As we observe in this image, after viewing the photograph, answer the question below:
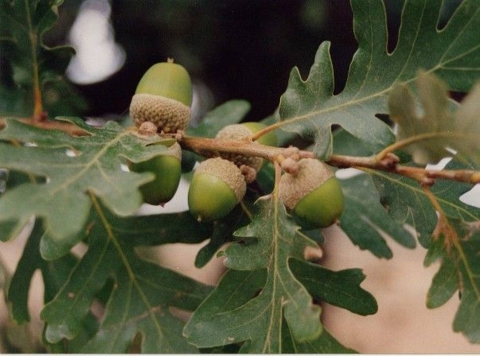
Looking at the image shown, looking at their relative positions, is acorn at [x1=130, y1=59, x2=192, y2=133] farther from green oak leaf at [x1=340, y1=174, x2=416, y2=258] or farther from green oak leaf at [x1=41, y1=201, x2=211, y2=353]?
green oak leaf at [x1=340, y1=174, x2=416, y2=258]

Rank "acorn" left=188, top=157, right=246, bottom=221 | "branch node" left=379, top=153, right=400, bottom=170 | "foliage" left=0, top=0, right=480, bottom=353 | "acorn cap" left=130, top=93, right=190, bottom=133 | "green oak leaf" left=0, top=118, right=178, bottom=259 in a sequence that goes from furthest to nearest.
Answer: "acorn cap" left=130, top=93, right=190, bottom=133 → "acorn" left=188, top=157, right=246, bottom=221 → "branch node" left=379, top=153, right=400, bottom=170 → "foliage" left=0, top=0, right=480, bottom=353 → "green oak leaf" left=0, top=118, right=178, bottom=259

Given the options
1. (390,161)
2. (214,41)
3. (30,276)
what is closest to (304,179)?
(390,161)

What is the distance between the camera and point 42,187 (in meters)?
0.81

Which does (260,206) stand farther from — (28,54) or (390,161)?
(28,54)

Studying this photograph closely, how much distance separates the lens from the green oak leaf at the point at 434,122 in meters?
0.81

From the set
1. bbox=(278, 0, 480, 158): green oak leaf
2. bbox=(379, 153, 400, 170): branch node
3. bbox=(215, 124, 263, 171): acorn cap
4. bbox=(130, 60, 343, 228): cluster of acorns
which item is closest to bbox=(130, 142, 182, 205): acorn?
bbox=(130, 60, 343, 228): cluster of acorns

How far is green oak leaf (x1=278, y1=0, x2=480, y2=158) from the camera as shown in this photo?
3.50ft

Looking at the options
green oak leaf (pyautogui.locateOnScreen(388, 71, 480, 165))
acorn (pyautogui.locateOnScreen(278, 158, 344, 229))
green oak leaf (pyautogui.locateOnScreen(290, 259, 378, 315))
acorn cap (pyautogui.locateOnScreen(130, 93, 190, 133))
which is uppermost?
green oak leaf (pyautogui.locateOnScreen(388, 71, 480, 165))

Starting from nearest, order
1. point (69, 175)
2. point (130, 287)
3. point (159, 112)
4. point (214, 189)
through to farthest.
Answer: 1. point (69, 175)
2. point (214, 189)
3. point (159, 112)
4. point (130, 287)

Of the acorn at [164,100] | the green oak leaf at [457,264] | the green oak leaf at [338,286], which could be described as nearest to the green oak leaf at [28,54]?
the acorn at [164,100]

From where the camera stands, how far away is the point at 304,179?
104cm

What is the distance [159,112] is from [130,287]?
42 cm

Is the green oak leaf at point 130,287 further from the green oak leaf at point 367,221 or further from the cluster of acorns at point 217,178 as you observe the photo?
the green oak leaf at point 367,221

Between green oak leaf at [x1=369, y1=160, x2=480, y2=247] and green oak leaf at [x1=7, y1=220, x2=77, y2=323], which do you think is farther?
A: green oak leaf at [x1=7, y1=220, x2=77, y2=323]
